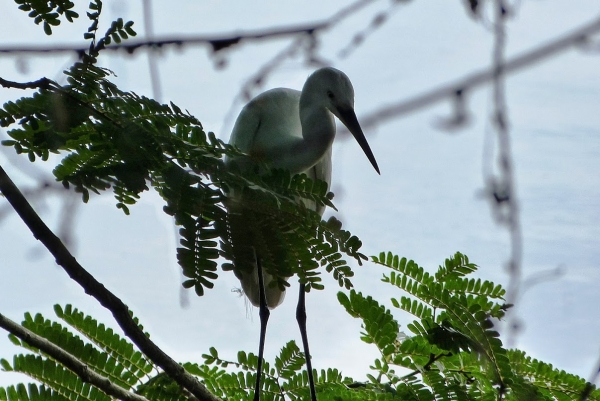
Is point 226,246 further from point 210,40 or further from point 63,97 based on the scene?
point 210,40

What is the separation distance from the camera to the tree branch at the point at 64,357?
2.23 meters

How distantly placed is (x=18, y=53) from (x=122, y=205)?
830 millimetres

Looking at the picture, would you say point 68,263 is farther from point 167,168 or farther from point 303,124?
point 303,124

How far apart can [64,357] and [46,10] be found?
1066mm

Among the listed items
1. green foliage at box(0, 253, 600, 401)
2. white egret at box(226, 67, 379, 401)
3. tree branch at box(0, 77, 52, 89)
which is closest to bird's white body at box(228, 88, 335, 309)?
white egret at box(226, 67, 379, 401)

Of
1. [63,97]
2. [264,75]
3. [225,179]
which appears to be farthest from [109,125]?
[264,75]

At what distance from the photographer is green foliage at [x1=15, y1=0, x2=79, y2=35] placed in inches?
77.0

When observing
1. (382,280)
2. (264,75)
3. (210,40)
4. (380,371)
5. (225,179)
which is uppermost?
(382,280)

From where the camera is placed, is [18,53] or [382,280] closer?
[18,53]

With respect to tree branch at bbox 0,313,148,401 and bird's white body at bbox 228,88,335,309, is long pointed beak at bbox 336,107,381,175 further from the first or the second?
tree branch at bbox 0,313,148,401

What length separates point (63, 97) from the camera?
74.6 inches

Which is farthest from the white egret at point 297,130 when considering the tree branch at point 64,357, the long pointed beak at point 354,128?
the tree branch at point 64,357

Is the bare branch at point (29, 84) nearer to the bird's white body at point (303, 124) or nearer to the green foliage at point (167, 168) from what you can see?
the green foliage at point (167, 168)

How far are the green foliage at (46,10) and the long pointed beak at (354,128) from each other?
1.97 m
